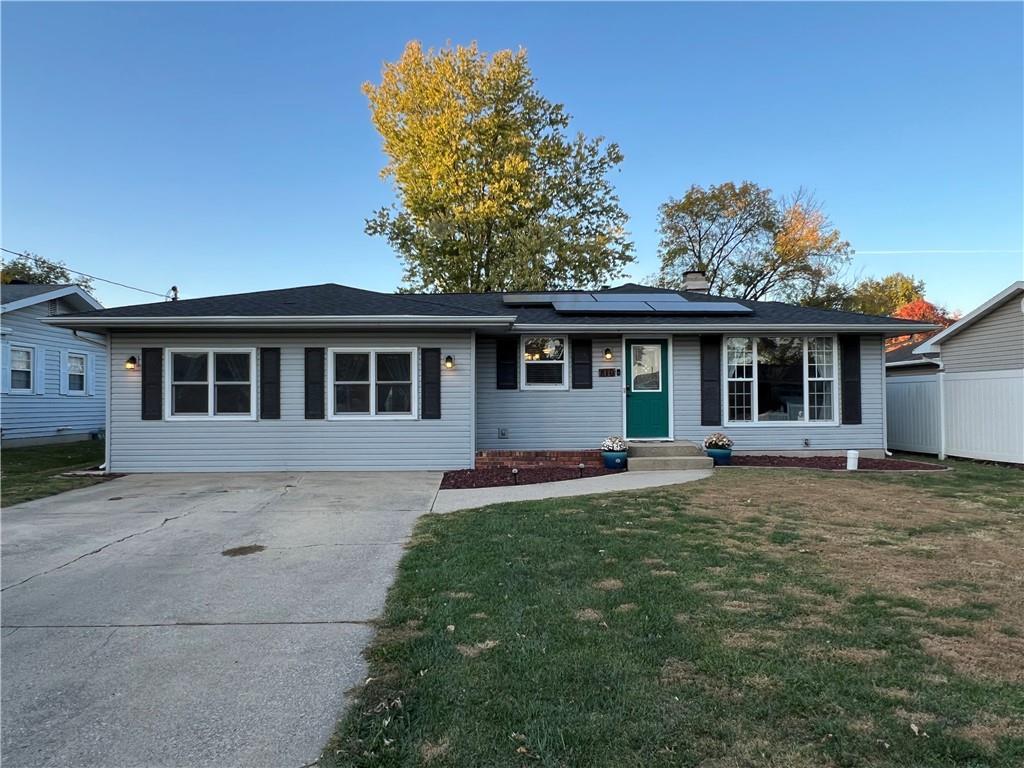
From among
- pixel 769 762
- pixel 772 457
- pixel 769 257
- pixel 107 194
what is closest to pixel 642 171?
pixel 769 257

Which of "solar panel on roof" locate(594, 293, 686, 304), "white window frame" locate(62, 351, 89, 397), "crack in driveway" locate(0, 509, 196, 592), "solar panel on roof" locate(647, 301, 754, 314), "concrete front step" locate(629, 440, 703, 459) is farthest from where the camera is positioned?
"white window frame" locate(62, 351, 89, 397)

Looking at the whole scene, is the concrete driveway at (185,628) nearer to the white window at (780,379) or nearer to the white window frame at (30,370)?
the white window at (780,379)

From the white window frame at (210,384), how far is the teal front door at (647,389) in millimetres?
7072

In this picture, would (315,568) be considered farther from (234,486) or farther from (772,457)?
(772,457)

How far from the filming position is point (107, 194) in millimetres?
16422

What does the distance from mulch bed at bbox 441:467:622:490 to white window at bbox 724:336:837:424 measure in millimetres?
3478

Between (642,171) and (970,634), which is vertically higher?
(642,171)

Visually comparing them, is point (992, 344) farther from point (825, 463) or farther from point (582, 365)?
point (582, 365)

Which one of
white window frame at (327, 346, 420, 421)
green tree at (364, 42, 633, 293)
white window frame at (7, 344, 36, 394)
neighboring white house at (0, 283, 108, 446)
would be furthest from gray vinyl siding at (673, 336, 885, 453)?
white window frame at (7, 344, 36, 394)

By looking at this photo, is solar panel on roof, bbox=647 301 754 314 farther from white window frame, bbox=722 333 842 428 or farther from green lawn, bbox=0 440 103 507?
green lawn, bbox=0 440 103 507

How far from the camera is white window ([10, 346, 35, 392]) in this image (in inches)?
571

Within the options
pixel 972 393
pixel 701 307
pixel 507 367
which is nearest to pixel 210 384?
pixel 507 367

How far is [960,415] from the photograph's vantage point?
1131 cm

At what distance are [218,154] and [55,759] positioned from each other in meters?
17.4
